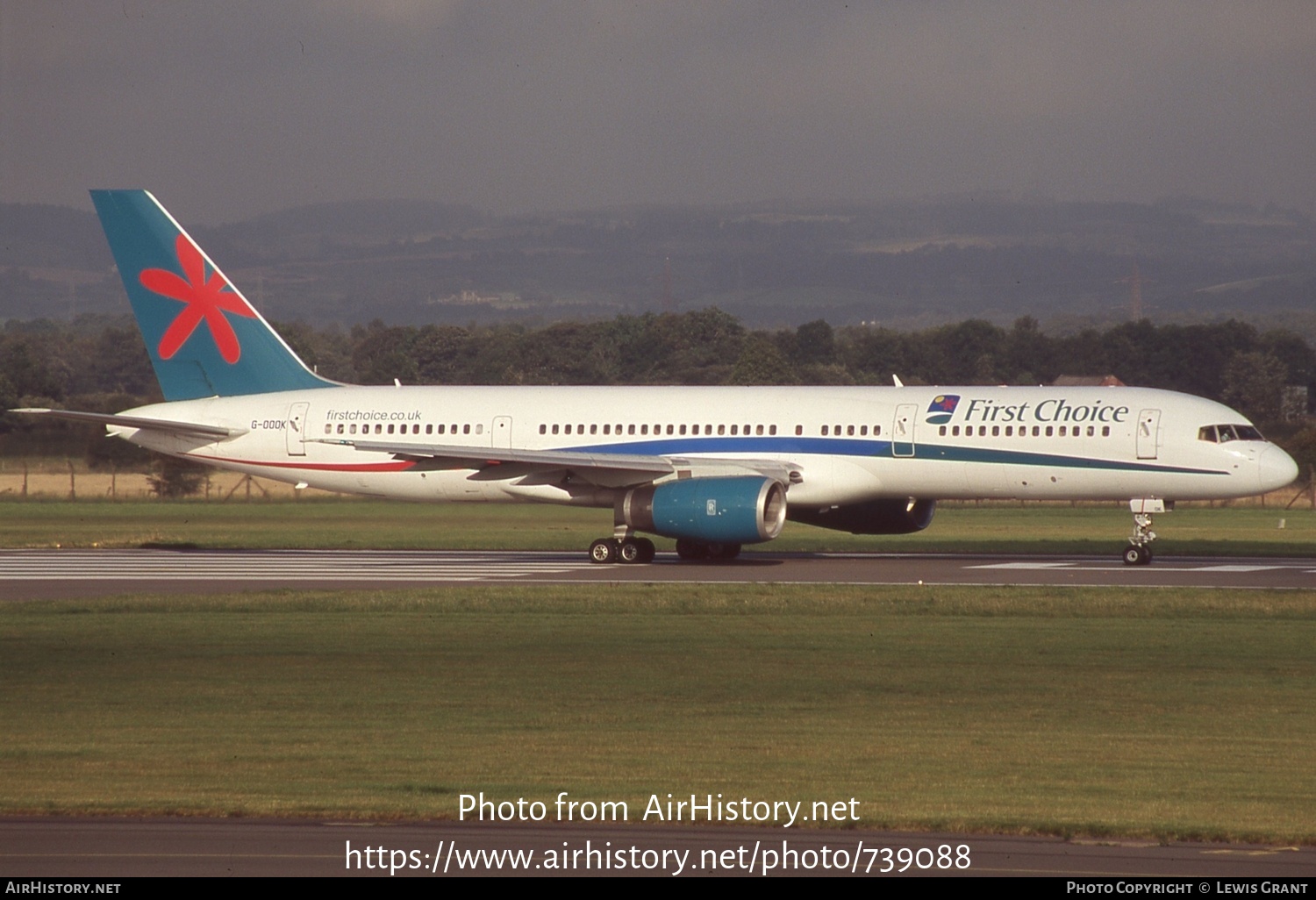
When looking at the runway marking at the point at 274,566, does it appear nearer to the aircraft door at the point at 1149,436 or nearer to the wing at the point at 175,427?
the wing at the point at 175,427

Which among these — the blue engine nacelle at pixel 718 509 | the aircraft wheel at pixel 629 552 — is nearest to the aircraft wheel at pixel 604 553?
the aircraft wheel at pixel 629 552

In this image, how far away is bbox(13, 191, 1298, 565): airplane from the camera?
109ft

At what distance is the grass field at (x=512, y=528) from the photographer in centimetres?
4153

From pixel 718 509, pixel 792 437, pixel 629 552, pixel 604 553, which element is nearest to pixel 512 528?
pixel 604 553

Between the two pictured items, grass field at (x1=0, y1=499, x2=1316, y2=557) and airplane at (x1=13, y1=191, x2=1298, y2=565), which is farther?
grass field at (x1=0, y1=499, x2=1316, y2=557)

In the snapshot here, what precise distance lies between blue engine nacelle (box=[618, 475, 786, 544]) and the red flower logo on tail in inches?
487

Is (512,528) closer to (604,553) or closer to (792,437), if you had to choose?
(604,553)

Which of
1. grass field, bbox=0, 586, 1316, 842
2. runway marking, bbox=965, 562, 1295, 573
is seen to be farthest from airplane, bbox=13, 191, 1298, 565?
grass field, bbox=0, 586, 1316, 842

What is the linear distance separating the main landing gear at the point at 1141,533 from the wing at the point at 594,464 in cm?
685

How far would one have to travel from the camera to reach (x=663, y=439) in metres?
35.9

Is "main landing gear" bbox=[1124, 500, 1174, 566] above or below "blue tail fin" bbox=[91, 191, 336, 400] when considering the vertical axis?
below

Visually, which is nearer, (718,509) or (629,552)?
(718,509)

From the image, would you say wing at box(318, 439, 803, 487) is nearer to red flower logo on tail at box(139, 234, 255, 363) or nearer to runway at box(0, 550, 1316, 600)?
runway at box(0, 550, 1316, 600)

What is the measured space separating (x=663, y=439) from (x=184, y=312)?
1244 centimetres
